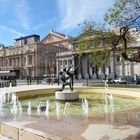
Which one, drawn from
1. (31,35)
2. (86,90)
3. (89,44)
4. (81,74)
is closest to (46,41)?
(31,35)

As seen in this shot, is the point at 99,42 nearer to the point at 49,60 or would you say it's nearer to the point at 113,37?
the point at 113,37

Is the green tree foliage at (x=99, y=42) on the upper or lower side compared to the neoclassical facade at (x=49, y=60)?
lower

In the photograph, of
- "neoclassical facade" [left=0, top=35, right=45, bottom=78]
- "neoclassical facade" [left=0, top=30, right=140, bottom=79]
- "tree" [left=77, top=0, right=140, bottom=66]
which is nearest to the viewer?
"tree" [left=77, top=0, right=140, bottom=66]

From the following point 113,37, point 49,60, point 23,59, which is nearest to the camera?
point 113,37

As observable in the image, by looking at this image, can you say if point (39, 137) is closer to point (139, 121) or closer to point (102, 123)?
point (102, 123)

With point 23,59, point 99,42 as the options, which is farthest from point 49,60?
point 99,42

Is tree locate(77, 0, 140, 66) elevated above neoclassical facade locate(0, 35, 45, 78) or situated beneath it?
situated beneath

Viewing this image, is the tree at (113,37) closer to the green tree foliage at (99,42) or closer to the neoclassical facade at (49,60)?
the green tree foliage at (99,42)

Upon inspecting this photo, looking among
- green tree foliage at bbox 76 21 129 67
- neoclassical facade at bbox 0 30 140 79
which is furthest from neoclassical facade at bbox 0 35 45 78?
green tree foliage at bbox 76 21 129 67

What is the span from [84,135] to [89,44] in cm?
557

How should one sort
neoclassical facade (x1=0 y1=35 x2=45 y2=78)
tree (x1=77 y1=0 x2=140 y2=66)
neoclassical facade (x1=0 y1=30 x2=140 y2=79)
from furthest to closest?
neoclassical facade (x1=0 y1=35 x2=45 y2=78), neoclassical facade (x1=0 y1=30 x2=140 y2=79), tree (x1=77 y1=0 x2=140 y2=66)

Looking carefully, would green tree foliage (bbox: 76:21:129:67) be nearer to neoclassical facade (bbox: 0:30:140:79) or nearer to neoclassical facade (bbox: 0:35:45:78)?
neoclassical facade (bbox: 0:30:140:79)

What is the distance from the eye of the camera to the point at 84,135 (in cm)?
522

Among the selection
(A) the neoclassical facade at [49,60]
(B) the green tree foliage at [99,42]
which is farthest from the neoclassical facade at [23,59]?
(B) the green tree foliage at [99,42]
